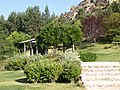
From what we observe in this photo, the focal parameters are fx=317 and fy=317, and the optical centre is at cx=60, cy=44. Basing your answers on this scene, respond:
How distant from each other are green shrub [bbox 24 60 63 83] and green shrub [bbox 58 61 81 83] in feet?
0.77

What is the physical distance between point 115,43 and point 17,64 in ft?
96.7

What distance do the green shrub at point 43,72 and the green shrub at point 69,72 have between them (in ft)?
0.77

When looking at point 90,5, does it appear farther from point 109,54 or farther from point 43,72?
point 43,72

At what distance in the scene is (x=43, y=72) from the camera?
1392 centimetres

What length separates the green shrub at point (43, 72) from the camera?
45.5 feet

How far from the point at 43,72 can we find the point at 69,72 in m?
1.15

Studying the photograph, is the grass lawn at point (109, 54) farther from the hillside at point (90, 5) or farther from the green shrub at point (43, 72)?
the hillside at point (90, 5)

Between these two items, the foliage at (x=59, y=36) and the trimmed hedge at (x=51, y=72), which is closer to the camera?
the trimmed hedge at (x=51, y=72)

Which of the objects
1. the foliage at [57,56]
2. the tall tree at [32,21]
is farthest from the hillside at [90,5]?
the foliage at [57,56]

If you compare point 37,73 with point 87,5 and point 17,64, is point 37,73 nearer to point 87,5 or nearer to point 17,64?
point 17,64

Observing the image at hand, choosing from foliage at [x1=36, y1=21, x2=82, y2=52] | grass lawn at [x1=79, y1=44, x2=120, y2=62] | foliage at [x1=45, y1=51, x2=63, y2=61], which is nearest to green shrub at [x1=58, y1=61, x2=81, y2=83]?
foliage at [x1=45, y1=51, x2=63, y2=61]

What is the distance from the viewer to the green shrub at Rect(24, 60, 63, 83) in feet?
45.5

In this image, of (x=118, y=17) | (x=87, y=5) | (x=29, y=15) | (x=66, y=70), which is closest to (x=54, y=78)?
(x=66, y=70)

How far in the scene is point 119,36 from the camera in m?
50.3
